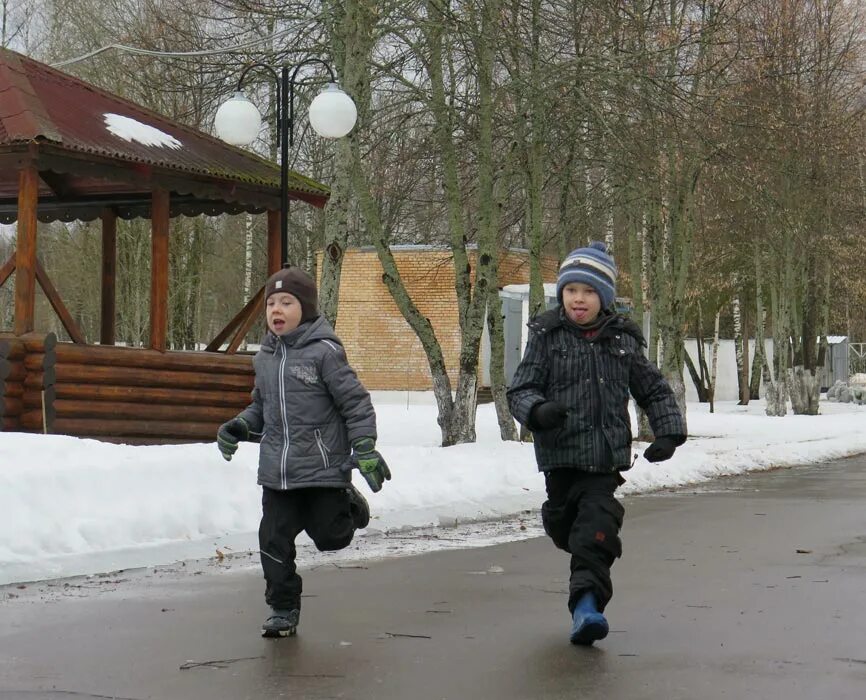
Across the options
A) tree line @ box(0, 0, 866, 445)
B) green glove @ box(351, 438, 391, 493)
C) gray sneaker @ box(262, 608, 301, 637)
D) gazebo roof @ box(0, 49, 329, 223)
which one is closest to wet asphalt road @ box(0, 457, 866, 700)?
gray sneaker @ box(262, 608, 301, 637)

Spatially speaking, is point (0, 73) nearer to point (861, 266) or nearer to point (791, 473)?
point (791, 473)

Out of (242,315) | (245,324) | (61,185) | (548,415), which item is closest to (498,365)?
(242,315)

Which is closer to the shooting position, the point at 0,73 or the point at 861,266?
the point at 0,73

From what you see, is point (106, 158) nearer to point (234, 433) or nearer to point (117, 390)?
point (117, 390)

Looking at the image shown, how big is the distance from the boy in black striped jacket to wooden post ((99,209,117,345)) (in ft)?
45.4

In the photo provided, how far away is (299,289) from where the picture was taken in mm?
6816

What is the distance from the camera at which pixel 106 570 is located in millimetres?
8898

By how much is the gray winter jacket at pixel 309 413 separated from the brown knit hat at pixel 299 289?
105 millimetres

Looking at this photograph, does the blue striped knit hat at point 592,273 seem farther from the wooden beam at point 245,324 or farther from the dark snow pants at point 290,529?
the wooden beam at point 245,324

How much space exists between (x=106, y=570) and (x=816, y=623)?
4330mm

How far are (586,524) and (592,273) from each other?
1127 millimetres

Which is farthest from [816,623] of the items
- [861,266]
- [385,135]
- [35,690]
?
[861,266]

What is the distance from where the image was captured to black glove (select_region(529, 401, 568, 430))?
20.4 ft

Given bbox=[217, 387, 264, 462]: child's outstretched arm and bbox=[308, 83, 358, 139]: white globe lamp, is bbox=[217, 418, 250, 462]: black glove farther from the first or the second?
bbox=[308, 83, 358, 139]: white globe lamp
